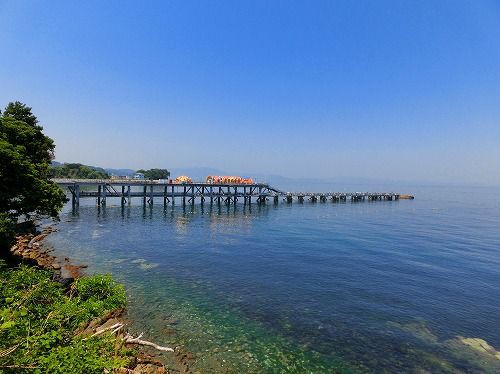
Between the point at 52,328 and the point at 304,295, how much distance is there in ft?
53.2

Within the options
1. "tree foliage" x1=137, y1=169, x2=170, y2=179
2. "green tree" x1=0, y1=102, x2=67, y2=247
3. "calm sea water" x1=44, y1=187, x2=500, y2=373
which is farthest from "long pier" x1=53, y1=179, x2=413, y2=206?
"green tree" x1=0, y1=102, x2=67, y2=247

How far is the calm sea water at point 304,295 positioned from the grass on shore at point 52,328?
9.40ft

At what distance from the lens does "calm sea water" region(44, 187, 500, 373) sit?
15047 mm

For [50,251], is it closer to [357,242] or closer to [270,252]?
[270,252]

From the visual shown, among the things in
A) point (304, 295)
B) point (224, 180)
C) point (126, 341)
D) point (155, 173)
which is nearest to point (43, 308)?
point (126, 341)

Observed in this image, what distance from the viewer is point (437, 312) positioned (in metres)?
20.4

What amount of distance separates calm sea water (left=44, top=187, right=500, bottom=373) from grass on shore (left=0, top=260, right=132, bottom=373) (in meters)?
2.87

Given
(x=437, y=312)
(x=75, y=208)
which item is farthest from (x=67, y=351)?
(x=75, y=208)

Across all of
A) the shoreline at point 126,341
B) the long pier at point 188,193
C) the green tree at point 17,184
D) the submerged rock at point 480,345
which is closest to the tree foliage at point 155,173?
the long pier at point 188,193

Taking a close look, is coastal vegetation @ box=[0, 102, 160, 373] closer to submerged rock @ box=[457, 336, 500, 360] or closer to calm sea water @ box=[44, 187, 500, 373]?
calm sea water @ box=[44, 187, 500, 373]

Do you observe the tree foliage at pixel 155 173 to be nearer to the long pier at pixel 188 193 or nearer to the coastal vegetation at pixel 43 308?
the long pier at pixel 188 193

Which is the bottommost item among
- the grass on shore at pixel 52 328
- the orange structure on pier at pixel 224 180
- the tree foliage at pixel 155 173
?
the grass on shore at pixel 52 328

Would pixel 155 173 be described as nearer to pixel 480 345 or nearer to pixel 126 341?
pixel 126 341

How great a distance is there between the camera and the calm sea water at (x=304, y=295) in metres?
15.0
